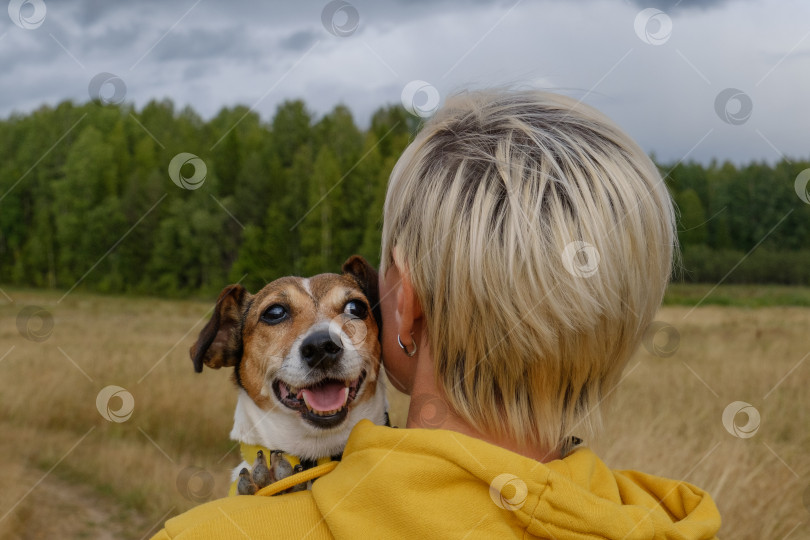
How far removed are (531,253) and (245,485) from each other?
1.63 m

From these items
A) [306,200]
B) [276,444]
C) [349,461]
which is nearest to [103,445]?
[276,444]

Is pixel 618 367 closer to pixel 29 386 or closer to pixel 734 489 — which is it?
pixel 734 489

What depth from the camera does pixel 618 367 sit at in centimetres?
222

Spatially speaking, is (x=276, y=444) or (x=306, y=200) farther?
(x=306, y=200)

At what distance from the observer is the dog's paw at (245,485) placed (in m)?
2.86

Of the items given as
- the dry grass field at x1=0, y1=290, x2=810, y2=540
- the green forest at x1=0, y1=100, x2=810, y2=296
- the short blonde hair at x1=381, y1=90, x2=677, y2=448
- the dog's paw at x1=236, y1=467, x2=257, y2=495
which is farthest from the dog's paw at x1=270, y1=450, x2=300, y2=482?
the green forest at x1=0, y1=100, x2=810, y2=296

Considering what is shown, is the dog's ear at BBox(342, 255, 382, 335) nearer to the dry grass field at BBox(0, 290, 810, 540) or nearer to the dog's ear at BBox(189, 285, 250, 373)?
the dog's ear at BBox(189, 285, 250, 373)

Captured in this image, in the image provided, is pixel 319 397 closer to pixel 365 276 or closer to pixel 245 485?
pixel 245 485

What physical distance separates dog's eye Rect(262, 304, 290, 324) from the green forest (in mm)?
20224

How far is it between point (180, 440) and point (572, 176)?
27.0 feet

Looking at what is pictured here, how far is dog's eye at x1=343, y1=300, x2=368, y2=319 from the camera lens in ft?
11.3

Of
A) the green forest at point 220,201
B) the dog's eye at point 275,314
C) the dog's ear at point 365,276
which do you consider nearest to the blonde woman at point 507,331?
the dog's eye at point 275,314

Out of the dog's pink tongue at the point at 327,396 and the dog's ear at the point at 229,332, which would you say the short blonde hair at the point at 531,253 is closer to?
the dog's pink tongue at the point at 327,396

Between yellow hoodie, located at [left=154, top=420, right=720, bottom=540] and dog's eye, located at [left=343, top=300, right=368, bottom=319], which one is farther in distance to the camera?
dog's eye, located at [left=343, top=300, right=368, bottom=319]
